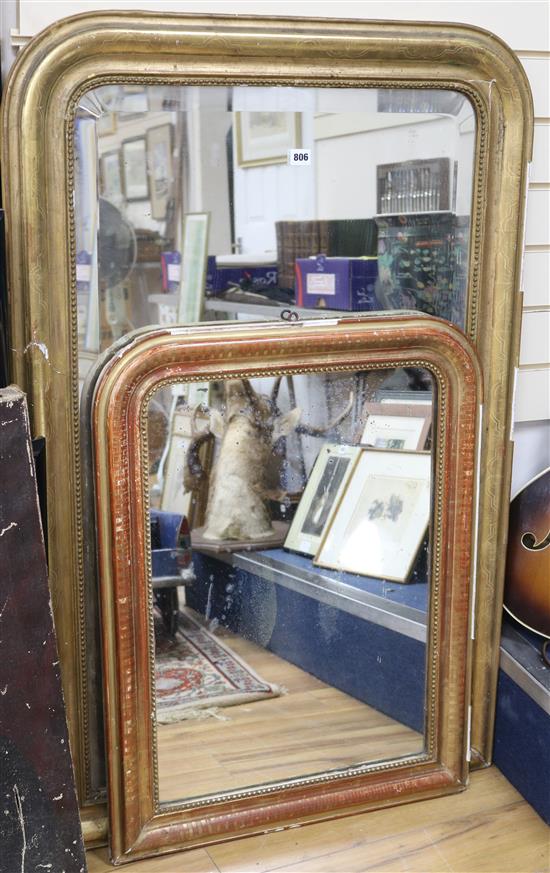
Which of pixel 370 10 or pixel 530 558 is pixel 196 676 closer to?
pixel 530 558

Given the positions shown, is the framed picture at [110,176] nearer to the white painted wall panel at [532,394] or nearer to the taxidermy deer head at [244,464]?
the taxidermy deer head at [244,464]

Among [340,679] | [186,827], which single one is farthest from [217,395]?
[186,827]

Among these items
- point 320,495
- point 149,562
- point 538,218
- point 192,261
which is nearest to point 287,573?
point 320,495

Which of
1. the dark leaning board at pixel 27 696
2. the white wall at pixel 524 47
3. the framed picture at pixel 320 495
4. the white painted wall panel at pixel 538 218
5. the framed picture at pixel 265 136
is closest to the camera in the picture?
the dark leaning board at pixel 27 696

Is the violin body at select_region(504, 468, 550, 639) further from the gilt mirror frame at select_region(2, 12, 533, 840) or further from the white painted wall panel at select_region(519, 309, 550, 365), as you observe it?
the white painted wall panel at select_region(519, 309, 550, 365)

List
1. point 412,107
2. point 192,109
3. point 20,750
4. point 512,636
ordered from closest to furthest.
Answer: point 20,750, point 192,109, point 412,107, point 512,636

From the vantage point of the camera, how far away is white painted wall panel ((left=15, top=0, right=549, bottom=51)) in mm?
1613

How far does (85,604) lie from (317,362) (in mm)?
597

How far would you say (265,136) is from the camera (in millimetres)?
1776

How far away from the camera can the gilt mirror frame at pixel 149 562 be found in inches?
66.1

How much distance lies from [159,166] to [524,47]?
76 cm

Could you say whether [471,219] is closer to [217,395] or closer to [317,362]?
[317,362]

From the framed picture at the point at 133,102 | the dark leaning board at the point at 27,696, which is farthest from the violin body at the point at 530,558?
the framed picture at the point at 133,102

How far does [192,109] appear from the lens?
5.69 ft
